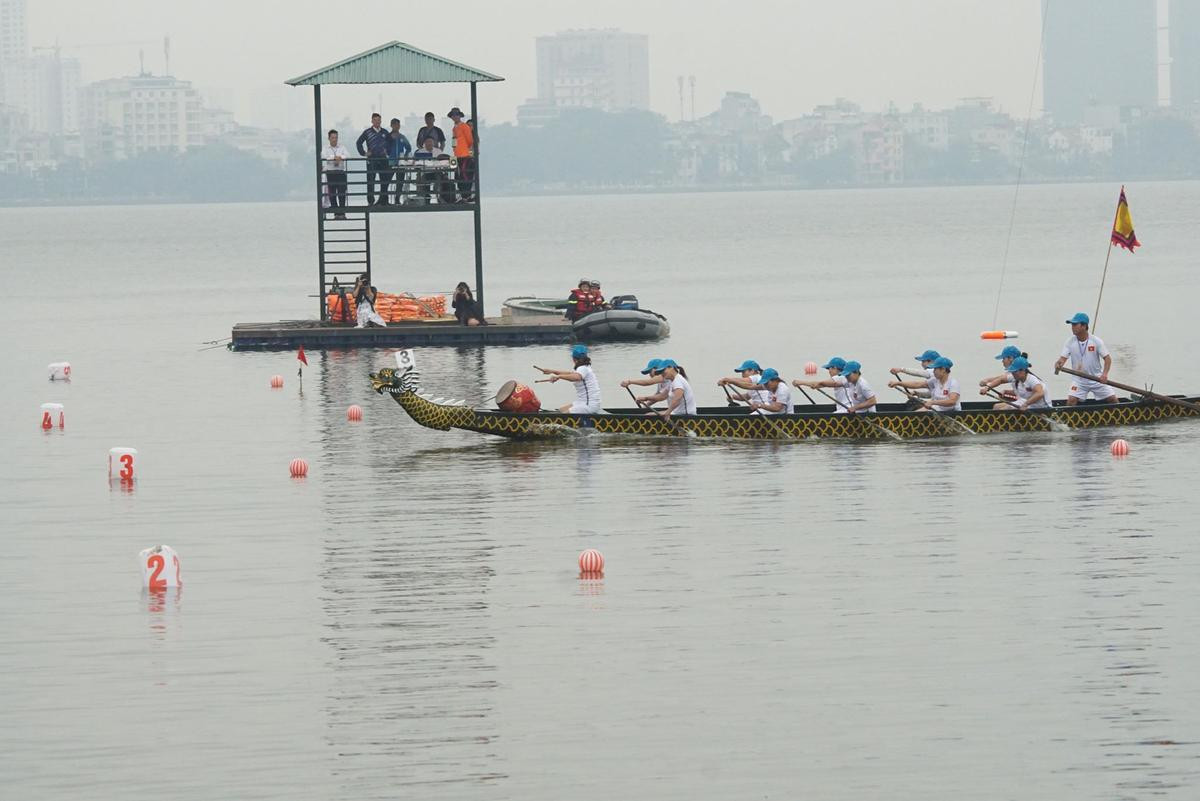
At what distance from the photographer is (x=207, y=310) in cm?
8656

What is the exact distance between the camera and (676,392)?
34625 millimetres

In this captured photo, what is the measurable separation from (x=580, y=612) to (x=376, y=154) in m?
33.1

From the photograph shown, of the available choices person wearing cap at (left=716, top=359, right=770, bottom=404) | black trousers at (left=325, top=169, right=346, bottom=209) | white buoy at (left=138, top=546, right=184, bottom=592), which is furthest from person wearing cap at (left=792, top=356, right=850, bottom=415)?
black trousers at (left=325, top=169, right=346, bottom=209)

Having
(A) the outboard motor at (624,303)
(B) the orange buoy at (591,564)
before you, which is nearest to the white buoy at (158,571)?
(B) the orange buoy at (591,564)

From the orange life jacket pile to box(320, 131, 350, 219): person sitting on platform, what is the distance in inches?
100

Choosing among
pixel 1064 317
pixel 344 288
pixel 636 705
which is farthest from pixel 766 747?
pixel 1064 317

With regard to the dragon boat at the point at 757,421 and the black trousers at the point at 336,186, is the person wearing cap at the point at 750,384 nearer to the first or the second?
the dragon boat at the point at 757,421

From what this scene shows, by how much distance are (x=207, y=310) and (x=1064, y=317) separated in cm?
3626

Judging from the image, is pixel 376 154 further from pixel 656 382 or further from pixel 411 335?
pixel 656 382

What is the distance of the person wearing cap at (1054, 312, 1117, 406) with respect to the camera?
34.8 metres

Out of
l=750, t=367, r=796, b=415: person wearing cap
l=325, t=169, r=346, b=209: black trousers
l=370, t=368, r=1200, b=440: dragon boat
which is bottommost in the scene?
l=370, t=368, r=1200, b=440: dragon boat

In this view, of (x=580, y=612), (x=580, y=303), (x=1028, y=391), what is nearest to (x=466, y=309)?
(x=580, y=303)

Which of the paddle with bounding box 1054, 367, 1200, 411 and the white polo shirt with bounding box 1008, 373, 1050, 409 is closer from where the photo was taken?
the paddle with bounding box 1054, 367, 1200, 411

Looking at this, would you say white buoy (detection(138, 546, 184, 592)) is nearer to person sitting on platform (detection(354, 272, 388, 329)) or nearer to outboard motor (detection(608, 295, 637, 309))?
person sitting on platform (detection(354, 272, 388, 329))
